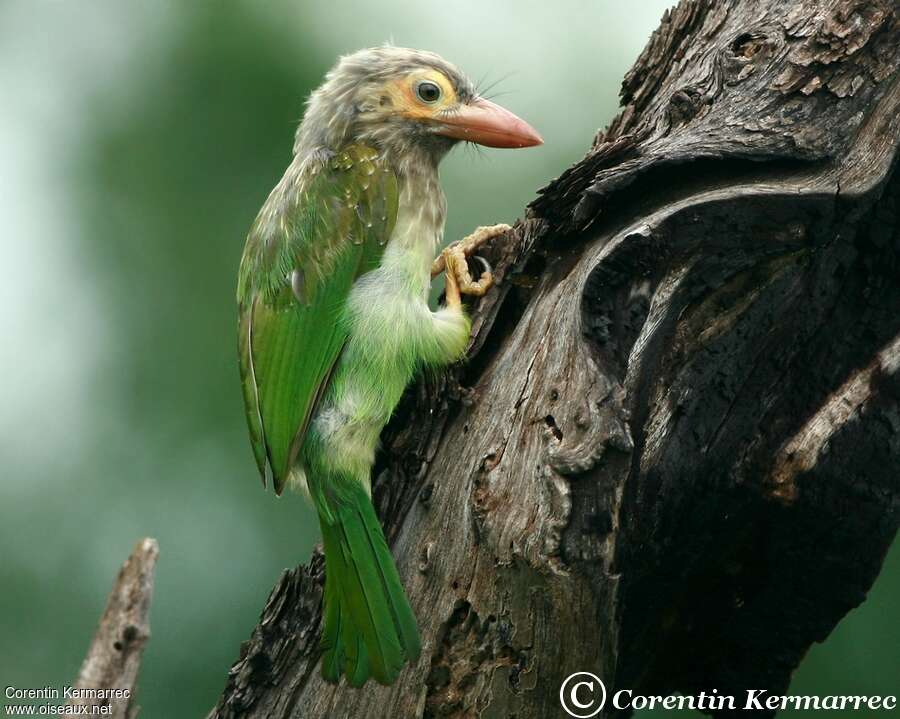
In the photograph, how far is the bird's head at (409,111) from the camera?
12.8 feet

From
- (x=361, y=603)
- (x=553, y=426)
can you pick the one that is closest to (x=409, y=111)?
(x=553, y=426)

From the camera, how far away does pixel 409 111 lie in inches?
155

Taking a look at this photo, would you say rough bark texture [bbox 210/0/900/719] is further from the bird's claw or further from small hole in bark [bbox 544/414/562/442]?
the bird's claw

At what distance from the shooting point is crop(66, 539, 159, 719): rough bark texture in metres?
2.18

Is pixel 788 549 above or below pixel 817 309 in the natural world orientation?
below

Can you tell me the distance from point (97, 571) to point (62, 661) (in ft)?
1.46

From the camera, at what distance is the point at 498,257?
355 cm

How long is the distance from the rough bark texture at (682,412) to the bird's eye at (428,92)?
89cm

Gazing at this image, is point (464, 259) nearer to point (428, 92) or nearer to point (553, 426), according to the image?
point (428, 92)

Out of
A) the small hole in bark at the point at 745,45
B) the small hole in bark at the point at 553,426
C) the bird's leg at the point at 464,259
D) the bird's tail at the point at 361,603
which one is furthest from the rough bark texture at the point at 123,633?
the small hole in bark at the point at 745,45

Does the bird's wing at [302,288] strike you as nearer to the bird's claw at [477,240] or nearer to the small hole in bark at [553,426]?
the bird's claw at [477,240]

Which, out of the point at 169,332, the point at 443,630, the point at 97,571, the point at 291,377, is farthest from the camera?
the point at 169,332

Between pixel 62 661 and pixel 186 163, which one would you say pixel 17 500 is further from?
pixel 186 163

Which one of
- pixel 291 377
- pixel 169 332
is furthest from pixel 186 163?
pixel 291 377
